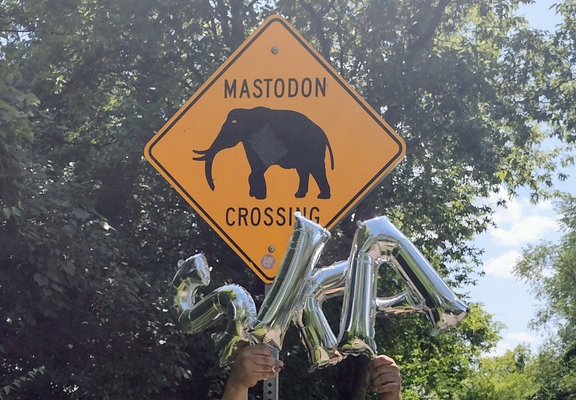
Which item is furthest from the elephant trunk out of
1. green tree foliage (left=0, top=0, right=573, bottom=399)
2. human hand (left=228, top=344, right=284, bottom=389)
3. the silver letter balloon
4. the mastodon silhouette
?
green tree foliage (left=0, top=0, right=573, bottom=399)

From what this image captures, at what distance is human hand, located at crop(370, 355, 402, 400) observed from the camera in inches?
97.4

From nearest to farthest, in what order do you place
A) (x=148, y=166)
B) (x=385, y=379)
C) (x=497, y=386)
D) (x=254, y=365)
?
(x=254, y=365)
(x=385, y=379)
(x=148, y=166)
(x=497, y=386)

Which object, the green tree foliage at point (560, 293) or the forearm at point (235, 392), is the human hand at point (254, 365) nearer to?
the forearm at point (235, 392)

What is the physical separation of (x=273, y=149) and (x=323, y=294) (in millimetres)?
959

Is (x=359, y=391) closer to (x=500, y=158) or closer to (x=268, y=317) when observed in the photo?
(x=500, y=158)

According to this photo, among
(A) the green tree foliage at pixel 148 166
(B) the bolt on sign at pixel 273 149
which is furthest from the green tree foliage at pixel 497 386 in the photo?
(B) the bolt on sign at pixel 273 149

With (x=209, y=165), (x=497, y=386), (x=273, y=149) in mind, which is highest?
(x=209, y=165)

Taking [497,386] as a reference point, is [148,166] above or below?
above

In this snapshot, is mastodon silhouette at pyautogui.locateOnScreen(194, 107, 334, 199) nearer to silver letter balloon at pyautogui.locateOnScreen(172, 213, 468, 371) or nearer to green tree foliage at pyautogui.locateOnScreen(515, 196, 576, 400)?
silver letter balloon at pyautogui.locateOnScreen(172, 213, 468, 371)

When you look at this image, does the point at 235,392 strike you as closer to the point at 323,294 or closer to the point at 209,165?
the point at 323,294

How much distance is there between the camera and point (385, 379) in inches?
97.4

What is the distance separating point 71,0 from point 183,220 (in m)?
3.06

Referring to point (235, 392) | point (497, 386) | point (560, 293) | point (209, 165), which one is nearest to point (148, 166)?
point (209, 165)

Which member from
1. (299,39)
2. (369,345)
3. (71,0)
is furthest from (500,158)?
(369,345)
